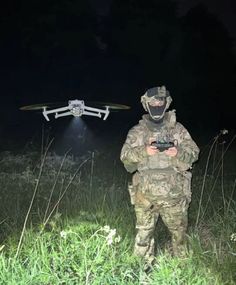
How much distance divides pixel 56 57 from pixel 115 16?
1.28 m

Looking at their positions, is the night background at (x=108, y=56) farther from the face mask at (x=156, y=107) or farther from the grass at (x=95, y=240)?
the face mask at (x=156, y=107)

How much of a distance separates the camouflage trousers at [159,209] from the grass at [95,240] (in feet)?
0.36

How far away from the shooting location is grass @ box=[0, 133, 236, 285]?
10.9 feet

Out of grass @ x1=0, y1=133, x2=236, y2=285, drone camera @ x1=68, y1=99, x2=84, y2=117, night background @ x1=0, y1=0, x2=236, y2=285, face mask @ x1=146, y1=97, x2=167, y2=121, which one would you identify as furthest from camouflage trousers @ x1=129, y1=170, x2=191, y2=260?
night background @ x1=0, y1=0, x2=236, y2=285

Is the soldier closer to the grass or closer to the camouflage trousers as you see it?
the camouflage trousers

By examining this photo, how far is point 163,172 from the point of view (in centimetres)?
375

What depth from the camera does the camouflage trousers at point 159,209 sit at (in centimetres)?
374

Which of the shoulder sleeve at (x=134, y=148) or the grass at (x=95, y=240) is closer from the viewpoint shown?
the grass at (x=95, y=240)

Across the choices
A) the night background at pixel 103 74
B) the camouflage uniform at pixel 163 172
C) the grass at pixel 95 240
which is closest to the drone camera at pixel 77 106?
the grass at pixel 95 240

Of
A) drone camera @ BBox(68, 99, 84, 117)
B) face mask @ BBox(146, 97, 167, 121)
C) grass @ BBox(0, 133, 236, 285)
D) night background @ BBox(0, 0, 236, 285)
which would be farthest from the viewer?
night background @ BBox(0, 0, 236, 285)

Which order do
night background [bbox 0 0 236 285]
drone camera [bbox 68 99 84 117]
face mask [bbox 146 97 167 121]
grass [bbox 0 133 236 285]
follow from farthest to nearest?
night background [bbox 0 0 236 285] < drone camera [bbox 68 99 84 117] < face mask [bbox 146 97 167 121] < grass [bbox 0 133 236 285]

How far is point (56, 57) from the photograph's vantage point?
9719mm

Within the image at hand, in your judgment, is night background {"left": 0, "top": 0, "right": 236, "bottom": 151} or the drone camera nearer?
the drone camera

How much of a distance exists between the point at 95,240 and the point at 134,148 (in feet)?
2.22
